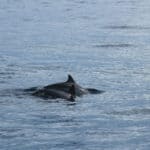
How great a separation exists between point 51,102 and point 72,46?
13047mm

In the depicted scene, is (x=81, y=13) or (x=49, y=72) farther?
(x=81, y=13)

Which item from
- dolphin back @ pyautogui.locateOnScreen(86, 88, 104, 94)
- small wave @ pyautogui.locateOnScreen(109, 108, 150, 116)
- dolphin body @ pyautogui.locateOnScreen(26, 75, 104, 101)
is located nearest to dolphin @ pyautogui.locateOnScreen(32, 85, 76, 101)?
dolphin body @ pyautogui.locateOnScreen(26, 75, 104, 101)

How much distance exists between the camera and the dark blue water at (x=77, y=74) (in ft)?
62.1

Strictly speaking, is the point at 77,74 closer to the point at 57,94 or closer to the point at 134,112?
the point at 57,94

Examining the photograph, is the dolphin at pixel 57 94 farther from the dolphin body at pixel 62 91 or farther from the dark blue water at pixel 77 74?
the dark blue water at pixel 77 74

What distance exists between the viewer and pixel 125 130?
19.6m

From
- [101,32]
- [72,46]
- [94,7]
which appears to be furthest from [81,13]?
[72,46]

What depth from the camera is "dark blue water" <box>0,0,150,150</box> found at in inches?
745

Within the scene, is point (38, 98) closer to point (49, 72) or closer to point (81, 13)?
point (49, 72)

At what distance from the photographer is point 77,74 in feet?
93.7

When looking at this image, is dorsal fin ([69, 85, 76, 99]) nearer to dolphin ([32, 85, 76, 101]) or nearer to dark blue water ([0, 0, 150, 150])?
dolphin ([32, 85, 76, 101])

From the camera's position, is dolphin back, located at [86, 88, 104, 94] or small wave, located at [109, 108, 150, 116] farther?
dolphin back, located at [86, 88, 104, 94]

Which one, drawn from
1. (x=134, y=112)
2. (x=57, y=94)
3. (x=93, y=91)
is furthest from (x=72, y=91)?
(x=134, y=112)

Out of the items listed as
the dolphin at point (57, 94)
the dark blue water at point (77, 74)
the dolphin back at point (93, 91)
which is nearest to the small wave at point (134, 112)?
the dark blue water at point (77, 74)
